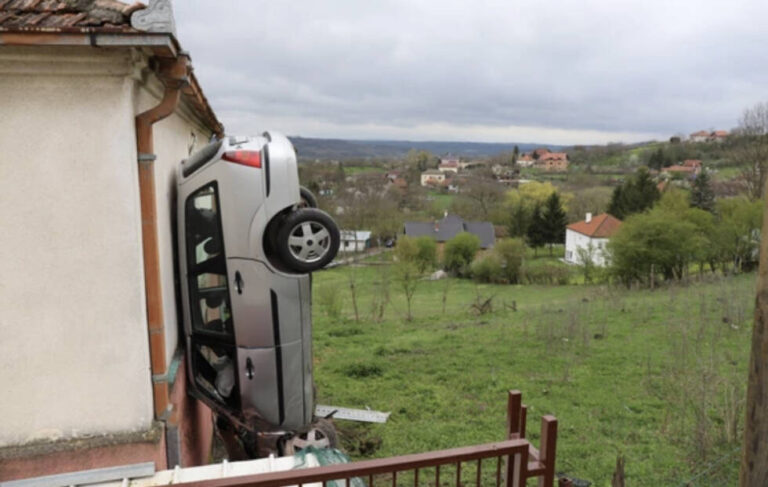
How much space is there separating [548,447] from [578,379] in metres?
8.38

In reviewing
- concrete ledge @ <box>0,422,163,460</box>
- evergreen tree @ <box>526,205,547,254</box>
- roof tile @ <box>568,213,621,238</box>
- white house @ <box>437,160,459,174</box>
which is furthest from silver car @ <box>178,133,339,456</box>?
white house @ <box>437,160,459,174</box>

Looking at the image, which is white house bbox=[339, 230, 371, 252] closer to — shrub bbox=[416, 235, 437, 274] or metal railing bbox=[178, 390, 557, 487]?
shrub bbox=[416, 235, 437, 274]

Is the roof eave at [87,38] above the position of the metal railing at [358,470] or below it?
above

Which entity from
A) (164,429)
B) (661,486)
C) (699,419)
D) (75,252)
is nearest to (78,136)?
(75,252)

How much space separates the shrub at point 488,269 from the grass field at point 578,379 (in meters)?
15.7

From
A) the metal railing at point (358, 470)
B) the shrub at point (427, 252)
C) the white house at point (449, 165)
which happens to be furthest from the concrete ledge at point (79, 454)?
the white house at point (449, 165)

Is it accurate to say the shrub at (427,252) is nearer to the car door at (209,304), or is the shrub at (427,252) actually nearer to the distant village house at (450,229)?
the distant village house at (450,229)

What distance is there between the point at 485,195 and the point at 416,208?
7.89 m

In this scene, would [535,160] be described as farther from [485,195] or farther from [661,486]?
[661,486]

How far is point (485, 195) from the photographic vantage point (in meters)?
61.3

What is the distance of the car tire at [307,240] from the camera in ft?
14.8

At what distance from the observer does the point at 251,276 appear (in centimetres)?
455

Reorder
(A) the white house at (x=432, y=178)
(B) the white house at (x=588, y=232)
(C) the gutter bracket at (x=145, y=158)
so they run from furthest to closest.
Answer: (A) the white house at (x=432, y=178) < (B) the white house at (x=588, y=232) < (C) the gutter bracket at (x=145, y=158)

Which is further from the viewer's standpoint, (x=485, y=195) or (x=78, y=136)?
(x=485, y=195)
